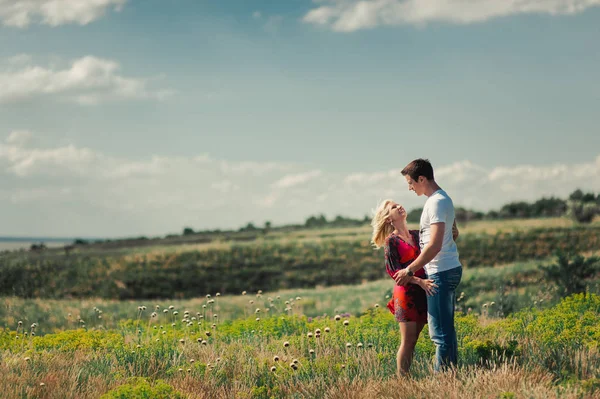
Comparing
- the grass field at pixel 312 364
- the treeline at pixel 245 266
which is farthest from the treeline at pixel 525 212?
the grass field at pixel 312 364

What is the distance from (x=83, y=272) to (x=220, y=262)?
12506 mm

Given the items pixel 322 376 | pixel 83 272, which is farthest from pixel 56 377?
pixel 83 272

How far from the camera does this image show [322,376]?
19.9ft

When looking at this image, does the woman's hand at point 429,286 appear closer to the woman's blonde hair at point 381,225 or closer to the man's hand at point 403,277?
the man's hand at point 403,277

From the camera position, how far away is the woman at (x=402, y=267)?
6141mm

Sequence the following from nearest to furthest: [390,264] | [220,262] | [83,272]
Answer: [390,264] < [83,272] < [220,262]

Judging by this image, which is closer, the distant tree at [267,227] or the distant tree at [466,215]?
the distant tree at [466,215]

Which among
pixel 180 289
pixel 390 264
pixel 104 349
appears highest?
pixel 390 264

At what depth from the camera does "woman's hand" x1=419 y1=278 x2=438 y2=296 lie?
5836 millimetres

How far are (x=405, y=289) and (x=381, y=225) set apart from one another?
73 centimetres

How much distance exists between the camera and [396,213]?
6.14 m

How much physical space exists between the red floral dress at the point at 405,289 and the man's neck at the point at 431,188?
621 millimetres

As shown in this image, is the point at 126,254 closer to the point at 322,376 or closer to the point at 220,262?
the point at 220,262

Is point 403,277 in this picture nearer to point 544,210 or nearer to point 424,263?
point 424,263
